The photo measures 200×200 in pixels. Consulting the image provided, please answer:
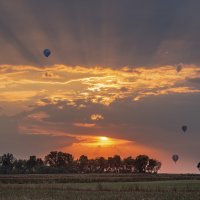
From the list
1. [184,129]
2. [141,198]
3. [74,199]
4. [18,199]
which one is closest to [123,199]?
[141,198]

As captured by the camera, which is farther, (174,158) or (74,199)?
(174,158)

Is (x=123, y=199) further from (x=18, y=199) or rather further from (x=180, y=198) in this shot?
(x=18, y=199)

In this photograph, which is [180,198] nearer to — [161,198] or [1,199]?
[161,198]

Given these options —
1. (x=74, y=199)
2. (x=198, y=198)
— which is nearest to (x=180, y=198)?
(x=198, y=198)

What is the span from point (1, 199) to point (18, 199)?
1.77m

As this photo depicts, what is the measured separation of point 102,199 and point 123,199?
7.08 ft

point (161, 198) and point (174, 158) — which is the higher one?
point (174, 158)

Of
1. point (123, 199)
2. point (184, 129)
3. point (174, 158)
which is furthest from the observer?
point (174, 158)

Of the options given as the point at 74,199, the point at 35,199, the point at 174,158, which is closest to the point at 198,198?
the point at 74,199

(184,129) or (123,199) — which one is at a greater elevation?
(184,129)

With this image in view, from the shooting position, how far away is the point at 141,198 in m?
46.6

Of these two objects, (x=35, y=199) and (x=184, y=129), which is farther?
(x=184, y=129)

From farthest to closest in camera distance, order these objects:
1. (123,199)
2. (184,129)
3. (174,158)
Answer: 1. (174,158)
2. (184,129)
3. (123,199)

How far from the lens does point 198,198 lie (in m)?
46.8
